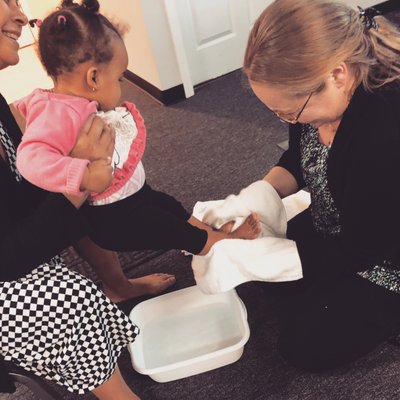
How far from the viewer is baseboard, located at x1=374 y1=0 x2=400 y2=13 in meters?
2.93

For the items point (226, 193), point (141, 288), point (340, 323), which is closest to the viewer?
point (340, 323)

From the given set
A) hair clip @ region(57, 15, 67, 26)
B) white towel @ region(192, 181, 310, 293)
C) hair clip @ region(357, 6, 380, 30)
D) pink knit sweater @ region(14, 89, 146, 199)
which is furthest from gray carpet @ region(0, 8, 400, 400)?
hair clip @ region(57, 15, 67, 26)

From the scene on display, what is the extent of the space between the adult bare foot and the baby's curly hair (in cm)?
78

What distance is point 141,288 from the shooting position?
154 centimetres

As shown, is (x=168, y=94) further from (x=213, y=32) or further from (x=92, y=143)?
(x=92, y=143)

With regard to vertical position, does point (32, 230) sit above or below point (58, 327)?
above

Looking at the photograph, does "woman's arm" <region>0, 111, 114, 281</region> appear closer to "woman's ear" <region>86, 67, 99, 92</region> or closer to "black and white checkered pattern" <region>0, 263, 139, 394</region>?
"black and white checkered pattern" <region>0, 263, 139, 394</region>

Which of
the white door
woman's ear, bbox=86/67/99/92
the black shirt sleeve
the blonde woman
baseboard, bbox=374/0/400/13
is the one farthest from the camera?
baseboard, bbox=374/0/400/13

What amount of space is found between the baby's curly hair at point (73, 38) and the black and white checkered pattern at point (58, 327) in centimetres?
48

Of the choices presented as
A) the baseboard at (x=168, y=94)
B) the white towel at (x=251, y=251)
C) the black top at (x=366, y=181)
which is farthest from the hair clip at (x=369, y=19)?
the baseboard at (x=168, y=94)

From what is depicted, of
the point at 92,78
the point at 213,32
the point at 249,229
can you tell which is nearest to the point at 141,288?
the point at 249,229

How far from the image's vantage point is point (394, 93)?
857mm

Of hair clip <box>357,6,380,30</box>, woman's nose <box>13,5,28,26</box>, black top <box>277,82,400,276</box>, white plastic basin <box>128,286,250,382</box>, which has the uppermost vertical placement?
woman's nose <box>13,5,28,26</box>

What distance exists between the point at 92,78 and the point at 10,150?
0.86 ft
